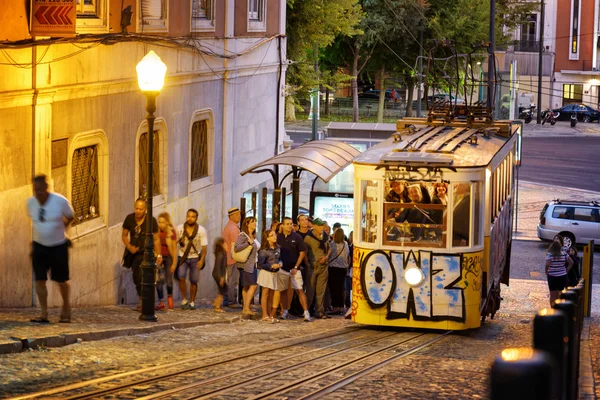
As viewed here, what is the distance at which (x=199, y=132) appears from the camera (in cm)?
2225

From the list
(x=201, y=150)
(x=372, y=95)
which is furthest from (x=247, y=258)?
(x=372, y=95)

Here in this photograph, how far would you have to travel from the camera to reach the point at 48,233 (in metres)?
11.9

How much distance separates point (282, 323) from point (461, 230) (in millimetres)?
2992

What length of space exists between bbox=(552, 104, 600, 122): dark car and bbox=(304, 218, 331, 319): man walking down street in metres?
58.7

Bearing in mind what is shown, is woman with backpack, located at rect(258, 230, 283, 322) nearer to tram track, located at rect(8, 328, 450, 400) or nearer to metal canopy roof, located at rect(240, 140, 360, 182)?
tram track, located at rect(8, 328, 450, 400)

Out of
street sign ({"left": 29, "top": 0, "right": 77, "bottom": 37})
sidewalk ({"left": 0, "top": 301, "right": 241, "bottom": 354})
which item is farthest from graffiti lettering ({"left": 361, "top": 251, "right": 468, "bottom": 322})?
street sign ({"left": 29, "top": 0, "right": 77, "bottom": 37})

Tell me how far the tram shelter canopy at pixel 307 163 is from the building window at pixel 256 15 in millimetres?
4837

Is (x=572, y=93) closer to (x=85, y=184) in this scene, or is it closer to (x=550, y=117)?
(x=550, y=117)

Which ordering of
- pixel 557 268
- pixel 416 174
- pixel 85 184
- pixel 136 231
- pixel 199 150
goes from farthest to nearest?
pixel 199 150
pixel 557 268
pixel 85 184
pixel 136 231
pixel 416 174

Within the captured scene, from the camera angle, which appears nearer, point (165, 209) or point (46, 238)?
point (46, 238)

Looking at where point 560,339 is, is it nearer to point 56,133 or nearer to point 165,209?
point 56,133

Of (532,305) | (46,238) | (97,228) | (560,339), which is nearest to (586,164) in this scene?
(532,305)

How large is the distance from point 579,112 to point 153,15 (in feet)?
190

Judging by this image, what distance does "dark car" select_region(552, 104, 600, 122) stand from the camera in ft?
238
